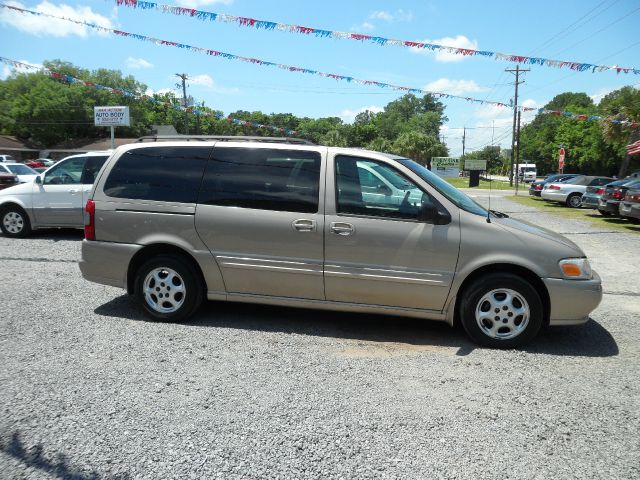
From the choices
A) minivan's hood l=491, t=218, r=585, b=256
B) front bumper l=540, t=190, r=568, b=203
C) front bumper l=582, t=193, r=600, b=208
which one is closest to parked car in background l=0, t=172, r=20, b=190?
minivan's hood l=491, t=218, r=585, b=256

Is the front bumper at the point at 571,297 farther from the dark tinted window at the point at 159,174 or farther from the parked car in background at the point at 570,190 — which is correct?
the parked car in background at the point at 570,190

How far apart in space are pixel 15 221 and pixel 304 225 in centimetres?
835

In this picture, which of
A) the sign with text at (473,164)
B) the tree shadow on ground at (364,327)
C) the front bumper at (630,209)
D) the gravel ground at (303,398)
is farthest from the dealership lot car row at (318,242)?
the front bumper at (630,209)

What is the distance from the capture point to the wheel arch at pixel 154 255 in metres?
4.96

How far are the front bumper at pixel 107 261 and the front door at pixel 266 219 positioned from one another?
0.87 meters

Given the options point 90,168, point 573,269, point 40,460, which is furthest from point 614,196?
point 40,460

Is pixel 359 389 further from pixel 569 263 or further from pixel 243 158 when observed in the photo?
pixel 243 158

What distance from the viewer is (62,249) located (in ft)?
29.6

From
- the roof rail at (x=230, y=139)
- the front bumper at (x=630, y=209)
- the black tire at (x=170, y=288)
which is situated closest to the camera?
the black tire at (x=170, y=288)

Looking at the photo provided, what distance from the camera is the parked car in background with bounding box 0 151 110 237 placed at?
9.84m

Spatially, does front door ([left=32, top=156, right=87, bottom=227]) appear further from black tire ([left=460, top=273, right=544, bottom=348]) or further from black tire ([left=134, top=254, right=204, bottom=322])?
black tire ([left=460, top=273, right=544, bottom=348])

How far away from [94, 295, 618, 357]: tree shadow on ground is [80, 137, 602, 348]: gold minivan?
0.81 feet

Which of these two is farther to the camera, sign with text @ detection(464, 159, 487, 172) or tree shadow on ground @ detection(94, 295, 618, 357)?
sign with text @ detection(464, 159, 487, 172)

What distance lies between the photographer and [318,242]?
4.58m
